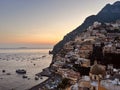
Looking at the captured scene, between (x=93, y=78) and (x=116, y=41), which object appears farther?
(x=116, y=41)

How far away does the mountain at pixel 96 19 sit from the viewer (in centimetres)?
9612

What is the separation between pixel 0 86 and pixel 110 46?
2007 cm

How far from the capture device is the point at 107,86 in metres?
16.8

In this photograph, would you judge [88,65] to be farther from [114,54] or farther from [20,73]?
[20,73]

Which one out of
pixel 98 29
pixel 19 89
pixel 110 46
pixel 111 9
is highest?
pixel 111 9

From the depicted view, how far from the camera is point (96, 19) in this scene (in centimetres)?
9856

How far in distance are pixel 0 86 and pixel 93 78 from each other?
27782 mm

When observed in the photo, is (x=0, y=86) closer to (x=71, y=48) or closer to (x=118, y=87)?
(x=71, y=48)

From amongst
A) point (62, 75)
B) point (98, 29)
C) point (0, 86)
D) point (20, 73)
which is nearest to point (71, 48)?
point (98, 29)

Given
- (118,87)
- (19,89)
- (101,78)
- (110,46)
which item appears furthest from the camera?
(110,46)

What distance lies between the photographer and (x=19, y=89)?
136 feet

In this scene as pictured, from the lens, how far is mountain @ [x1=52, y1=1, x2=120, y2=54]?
96125 mm

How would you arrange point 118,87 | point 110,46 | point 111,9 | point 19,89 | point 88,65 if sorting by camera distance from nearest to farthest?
point 118,87
point 19,89
point 88,65
point 110,46
point 111,9

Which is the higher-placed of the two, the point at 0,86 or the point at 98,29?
the point at 98,29
